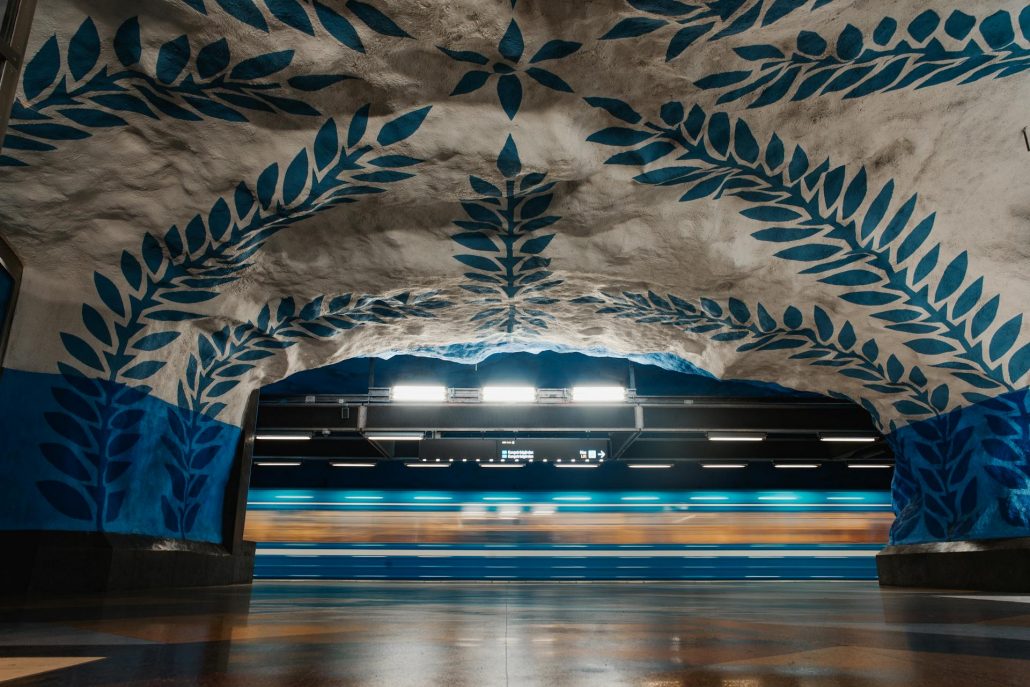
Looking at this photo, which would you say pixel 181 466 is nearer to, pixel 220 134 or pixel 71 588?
pixel 71 588

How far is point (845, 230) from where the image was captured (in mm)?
5305

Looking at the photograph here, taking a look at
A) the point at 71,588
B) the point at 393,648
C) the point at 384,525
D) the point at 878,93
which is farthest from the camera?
the point at 384,525

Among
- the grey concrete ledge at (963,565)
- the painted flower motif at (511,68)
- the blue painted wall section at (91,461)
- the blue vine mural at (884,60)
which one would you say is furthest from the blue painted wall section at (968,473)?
the blue painted wall section at (91,461)

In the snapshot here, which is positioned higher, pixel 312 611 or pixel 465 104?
pixel 465 104

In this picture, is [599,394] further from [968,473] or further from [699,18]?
[699,18]

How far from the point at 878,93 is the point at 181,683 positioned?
4.79m

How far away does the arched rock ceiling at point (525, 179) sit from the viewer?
11.9ft

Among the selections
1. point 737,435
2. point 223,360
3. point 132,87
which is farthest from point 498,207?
point 737,435

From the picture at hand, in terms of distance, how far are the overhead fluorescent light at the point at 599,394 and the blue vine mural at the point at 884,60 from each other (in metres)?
6.55

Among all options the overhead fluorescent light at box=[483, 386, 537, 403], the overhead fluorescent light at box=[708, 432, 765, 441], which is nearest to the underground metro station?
the overhead fluorescent light at box=[483, 386, 537, 403]

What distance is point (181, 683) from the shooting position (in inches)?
39.4

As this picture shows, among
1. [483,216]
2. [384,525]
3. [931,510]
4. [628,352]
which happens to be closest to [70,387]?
[483,216]

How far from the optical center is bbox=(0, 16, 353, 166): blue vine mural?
3512 millimetres

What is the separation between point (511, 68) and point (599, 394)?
278 inches
